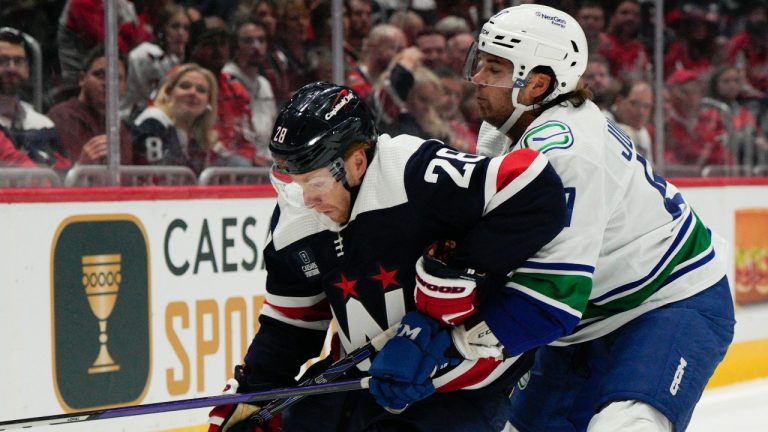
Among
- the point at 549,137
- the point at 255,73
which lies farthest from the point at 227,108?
the point at 549,137

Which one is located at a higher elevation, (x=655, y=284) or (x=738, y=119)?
(x=655, y=284)

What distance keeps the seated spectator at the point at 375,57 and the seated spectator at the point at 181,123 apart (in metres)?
0.67

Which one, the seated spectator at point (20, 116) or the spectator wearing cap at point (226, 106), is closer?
the seated spectator at point (20, 116)

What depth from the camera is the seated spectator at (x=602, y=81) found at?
5527mm

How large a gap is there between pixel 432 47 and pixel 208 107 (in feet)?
4.09

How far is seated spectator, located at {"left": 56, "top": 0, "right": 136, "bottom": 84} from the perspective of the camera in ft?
12.2

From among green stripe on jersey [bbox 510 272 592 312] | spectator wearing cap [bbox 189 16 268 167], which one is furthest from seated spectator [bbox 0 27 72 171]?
green stripe on jersey [bbox 510 272 592 312]

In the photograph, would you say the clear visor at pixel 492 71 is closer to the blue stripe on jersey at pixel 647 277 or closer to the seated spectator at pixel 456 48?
the blue stripe on jersey at pixel 647 277

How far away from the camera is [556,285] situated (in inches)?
81.0

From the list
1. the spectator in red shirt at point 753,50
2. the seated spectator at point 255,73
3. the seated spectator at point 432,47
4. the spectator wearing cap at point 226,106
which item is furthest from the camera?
the spectator in red shirt at point 753,50

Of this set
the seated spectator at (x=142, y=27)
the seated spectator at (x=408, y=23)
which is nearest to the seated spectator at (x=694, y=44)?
the seated spectator at (x=408, y=23)

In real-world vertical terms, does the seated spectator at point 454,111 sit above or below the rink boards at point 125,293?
above

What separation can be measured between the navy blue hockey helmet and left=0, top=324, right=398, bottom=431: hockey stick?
0.36 meters

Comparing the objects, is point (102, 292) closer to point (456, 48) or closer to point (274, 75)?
point (274, 75)
